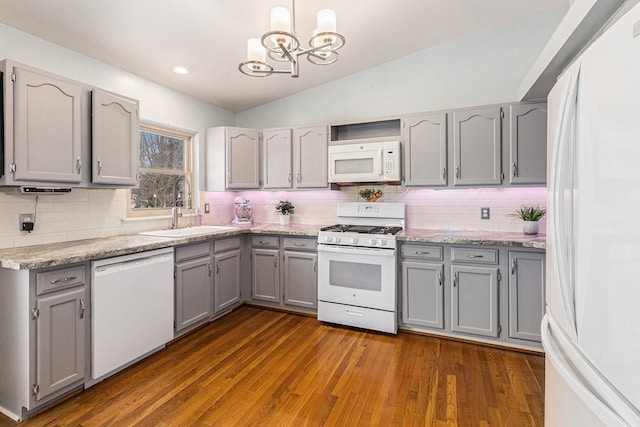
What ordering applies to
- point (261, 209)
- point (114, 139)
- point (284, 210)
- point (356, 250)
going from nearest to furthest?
point (114, 139)
point (356, 250)
point (284, 210)
point (261, 209)

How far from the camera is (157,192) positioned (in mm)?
3510

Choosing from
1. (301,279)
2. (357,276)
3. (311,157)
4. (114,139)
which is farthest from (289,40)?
(301,279)

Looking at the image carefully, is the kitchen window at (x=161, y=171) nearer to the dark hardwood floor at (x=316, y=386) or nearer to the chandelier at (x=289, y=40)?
the dark hardwood floor at (x=316, y=386)

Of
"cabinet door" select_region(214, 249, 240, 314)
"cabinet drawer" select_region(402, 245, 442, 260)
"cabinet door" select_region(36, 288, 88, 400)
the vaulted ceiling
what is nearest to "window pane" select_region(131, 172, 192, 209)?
"cabinet door" select_region(214, 249, 240, 314)

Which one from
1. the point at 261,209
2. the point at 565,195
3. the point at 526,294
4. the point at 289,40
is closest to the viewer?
the point at 565,195

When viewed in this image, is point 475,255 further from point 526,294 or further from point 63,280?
point 63,280

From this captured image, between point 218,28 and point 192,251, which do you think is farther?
point 192,251

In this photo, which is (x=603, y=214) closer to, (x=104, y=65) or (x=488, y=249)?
(x=488, y=249)

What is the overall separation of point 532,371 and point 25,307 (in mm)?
3347

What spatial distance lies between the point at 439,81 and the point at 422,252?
1874 millimetres

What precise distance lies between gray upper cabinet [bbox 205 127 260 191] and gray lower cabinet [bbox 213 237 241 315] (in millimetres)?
750

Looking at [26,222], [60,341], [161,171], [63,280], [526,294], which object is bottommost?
[60,341]

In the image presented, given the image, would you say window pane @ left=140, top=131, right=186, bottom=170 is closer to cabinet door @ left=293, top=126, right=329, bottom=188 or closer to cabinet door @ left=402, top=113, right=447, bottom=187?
cabinet door @ left=293, top=126, right=329, bottom=188

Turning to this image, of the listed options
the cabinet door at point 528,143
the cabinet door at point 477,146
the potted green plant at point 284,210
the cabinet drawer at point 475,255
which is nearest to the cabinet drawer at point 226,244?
the potted green plant at point 284,210
